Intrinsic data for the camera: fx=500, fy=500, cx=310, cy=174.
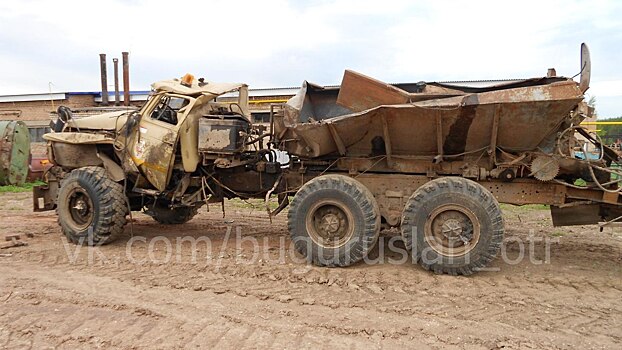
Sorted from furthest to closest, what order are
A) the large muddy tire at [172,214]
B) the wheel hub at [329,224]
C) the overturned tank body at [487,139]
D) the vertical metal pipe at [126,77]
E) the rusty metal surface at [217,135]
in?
the vertical metal pipe at [126,77] < the large muddy tire at [172,214] < the rusty metal surface at [217,135] < the wheel hub at [329,224] < the overturned tank body at [487,139]

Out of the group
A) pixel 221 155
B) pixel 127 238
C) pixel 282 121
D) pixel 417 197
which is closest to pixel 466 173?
pixel 417 197

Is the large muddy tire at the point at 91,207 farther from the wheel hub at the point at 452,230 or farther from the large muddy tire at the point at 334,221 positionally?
the wheel hub at the point at 452,230

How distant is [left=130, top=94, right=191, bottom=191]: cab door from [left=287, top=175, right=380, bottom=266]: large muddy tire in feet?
6.33

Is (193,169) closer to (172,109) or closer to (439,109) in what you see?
(172,109)

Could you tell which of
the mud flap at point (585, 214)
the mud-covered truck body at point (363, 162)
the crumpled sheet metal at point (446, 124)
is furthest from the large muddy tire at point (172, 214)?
the mud flap at point (585, 214)

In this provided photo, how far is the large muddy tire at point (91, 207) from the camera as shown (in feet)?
22.1

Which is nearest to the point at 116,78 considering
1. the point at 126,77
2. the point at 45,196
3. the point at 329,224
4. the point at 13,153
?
the point at 126,77

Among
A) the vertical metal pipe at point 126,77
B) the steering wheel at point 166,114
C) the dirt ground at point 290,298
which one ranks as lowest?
the dirt ground at point 290,298

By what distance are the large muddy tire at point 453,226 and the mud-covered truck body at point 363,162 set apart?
0.01 meters

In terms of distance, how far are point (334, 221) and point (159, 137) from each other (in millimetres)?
2639

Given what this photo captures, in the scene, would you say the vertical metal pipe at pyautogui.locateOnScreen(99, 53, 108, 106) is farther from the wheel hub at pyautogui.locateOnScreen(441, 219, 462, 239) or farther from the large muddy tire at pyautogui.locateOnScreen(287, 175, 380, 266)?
the wheel hub at pyautogui.locateOnScreen(441, 219, 462, 239)

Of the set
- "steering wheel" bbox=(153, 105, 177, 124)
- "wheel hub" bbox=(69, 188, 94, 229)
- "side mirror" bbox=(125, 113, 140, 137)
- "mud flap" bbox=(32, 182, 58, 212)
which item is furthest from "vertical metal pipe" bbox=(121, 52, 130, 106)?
"steering wheel" bbox=(153, 105, 177, 124)

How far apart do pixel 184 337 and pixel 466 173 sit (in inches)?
142

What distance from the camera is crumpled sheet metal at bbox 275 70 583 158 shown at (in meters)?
5.11
